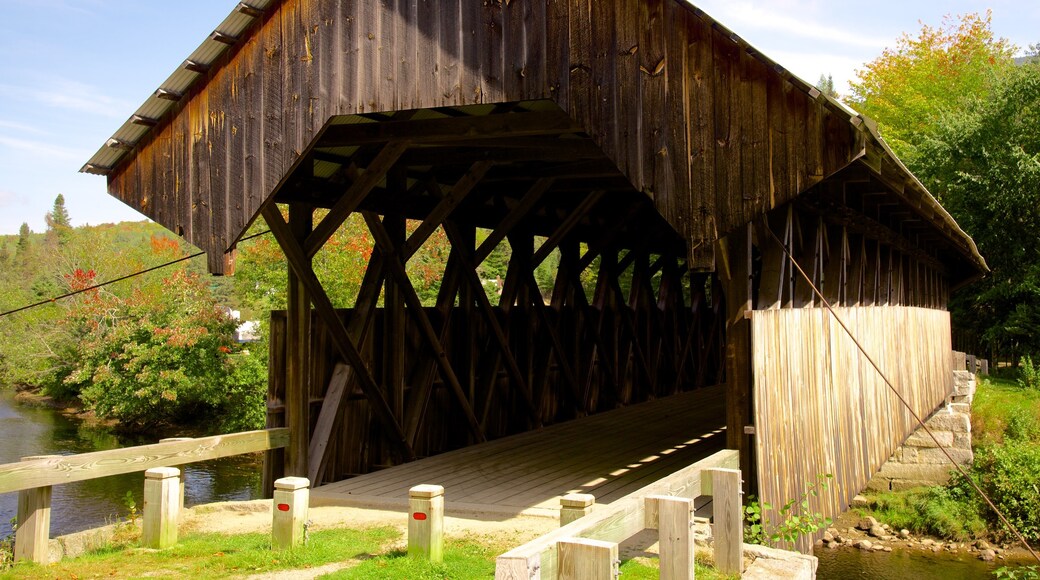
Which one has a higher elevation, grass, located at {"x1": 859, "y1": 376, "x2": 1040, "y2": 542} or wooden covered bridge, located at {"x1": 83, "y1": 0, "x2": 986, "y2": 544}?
wooden covered bridge, located at {"x1": 83, "y1": 0, "x2": 986, "y2": 544}

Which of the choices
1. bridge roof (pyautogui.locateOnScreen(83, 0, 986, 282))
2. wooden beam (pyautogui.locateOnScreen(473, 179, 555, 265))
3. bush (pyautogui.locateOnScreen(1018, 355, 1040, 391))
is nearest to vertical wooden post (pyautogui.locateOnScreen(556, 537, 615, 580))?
bridge roof (pyautogui.locateOnScreen(83, 0, 986, 282))

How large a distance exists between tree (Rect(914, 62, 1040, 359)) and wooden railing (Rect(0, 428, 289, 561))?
→ 20.5 metres

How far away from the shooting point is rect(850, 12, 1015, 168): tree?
101ft

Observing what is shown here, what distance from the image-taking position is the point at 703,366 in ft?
60.6

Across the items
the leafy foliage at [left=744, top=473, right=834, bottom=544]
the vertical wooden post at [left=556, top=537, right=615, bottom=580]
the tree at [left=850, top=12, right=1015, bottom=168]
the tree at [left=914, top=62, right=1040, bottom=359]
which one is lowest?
the leafy foliage at [left=744, top=473, right=834, bottom=544]

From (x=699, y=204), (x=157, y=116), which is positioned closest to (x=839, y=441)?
(x=699, y=204)

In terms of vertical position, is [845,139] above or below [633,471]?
above

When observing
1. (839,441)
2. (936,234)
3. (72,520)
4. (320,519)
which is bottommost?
(72,520)

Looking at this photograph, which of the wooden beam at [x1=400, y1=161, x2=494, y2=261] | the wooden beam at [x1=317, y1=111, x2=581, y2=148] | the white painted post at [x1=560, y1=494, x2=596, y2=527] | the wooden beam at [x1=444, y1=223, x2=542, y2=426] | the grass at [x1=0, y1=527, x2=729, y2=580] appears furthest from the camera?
the wooden beam at [x1=444, y1=223, x2=542, y2=426]

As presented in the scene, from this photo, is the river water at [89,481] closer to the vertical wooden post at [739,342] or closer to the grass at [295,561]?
the grass at [295,561]

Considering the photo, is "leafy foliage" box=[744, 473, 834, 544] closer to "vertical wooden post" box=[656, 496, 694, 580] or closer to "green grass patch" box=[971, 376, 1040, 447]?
"vertical wooden post" box=[656, 496, 694, 580]

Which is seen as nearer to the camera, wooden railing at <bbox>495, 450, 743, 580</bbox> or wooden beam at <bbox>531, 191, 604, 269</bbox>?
wooden railing at <bbox>495, 450, 743, 580</bbox>

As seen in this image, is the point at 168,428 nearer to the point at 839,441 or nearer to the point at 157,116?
the point at 157,116

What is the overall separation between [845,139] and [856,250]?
4682mm
